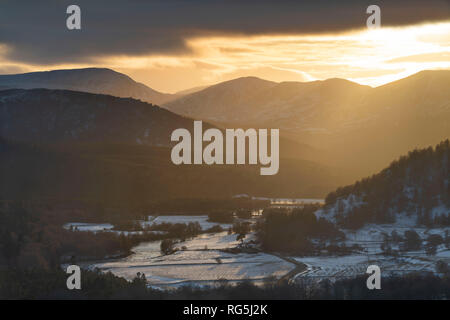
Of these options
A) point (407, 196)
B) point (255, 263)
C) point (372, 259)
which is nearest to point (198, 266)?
point (255, 263)

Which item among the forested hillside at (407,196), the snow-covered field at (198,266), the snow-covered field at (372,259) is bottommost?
the snow-covered field at (198,266)

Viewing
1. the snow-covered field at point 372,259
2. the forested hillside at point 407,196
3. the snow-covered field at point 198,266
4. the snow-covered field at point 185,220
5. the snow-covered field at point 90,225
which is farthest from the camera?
the snow-covered field at point 185,220

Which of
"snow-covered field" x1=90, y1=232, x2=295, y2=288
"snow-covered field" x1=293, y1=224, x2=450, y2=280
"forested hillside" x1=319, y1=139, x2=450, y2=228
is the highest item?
"forested hillside" x1=319, y1=139, x2=450, y2=228

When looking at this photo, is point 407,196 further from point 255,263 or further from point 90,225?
point 90,225

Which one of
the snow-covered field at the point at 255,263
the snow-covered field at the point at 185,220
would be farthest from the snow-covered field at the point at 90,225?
the snow-covered field at the point at 255,263

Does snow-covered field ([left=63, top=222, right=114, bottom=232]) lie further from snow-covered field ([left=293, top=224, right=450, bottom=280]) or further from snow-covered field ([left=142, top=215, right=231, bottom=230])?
snow-covered field ([left=293, top=224, right=450, bottom=280])

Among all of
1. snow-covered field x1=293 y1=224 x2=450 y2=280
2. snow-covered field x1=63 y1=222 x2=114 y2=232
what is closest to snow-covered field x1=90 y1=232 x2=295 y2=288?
snow-covered field x1=293 y1=224 x2=450 y2=280

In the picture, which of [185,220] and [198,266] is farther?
[185,220]

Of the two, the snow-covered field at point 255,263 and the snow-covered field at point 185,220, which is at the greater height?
the snow-covered field at point 185,220

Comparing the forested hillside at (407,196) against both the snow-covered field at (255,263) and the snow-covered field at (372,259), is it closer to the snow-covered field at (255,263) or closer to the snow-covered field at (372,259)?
the snow-covered field at (255,263)

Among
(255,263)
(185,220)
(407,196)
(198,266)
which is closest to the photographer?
(198,266)

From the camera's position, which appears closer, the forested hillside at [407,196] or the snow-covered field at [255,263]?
the snow-covered field at [255,263]
